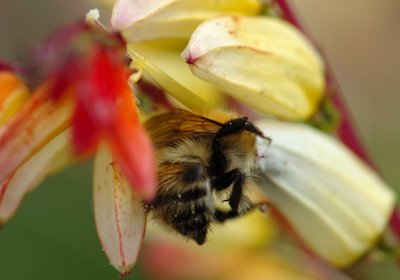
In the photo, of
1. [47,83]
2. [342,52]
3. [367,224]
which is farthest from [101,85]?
[342,52]

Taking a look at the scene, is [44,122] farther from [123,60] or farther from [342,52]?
[342,52]

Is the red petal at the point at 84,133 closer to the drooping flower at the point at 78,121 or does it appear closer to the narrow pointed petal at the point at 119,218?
the drooping flower at the point at 78,121

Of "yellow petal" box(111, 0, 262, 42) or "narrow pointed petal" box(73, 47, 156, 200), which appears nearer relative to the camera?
"narrow pointed petal" box(73, 47, 156, 200)

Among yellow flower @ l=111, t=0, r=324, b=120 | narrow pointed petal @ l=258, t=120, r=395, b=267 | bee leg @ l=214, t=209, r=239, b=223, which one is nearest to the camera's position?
yellow flower @ l=111, t=0, r=324, b=120

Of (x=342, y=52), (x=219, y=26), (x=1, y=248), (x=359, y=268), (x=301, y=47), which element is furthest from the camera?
(x=342, y=52)

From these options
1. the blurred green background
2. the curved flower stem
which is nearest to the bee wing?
the curved flower stem

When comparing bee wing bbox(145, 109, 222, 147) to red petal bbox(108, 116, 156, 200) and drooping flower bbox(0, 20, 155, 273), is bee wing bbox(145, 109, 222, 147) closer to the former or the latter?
drooping flower bbox(0, 20, 155, 273)

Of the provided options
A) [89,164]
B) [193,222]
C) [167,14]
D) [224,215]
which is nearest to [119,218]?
[193,222]
